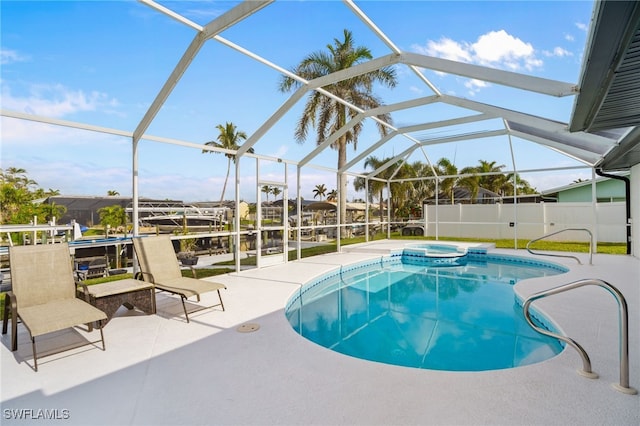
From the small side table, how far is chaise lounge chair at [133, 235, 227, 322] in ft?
0.62

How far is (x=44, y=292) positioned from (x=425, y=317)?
5820 millimetres

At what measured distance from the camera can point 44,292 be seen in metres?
4.08

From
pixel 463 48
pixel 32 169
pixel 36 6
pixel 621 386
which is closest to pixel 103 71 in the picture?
pixel 36 6

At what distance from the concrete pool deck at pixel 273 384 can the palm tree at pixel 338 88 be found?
1035cm

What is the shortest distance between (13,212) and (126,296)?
4.73 m

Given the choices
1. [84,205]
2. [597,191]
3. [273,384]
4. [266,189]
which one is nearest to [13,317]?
[273,384]

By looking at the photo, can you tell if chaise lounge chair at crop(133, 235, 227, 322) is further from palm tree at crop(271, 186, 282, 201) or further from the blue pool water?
palm tree at crop(271, 186, 282, 201)

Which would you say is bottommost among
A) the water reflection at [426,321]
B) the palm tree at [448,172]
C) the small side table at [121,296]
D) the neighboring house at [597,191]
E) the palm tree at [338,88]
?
the water reflection at [426,321]

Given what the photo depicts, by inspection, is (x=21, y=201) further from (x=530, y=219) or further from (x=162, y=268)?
(x=530, y=219)

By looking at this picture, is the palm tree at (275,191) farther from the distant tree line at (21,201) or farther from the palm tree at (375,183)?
the palm tree at (375,183)

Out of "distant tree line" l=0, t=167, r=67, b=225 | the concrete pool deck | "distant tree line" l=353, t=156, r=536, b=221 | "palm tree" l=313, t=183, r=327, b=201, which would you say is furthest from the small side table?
"palm tree" l=313, t=183, r=327, b=201

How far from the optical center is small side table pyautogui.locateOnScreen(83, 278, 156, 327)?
14.1ft

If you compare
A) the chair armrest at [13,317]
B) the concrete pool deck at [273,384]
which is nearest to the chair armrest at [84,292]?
the concrete pool deck at [273,384]

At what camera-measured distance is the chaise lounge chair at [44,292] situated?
11.5 ft
